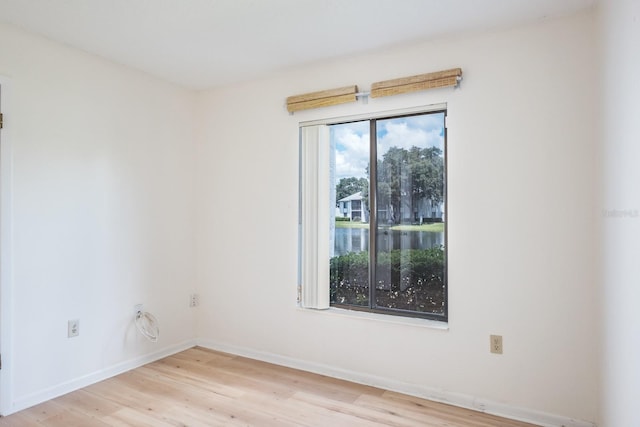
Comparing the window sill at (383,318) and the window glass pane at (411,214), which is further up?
the window glass pane at (411,214)

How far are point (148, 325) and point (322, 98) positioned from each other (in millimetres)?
2372

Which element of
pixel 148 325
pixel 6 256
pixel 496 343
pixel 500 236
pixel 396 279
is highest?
pixel 500 236

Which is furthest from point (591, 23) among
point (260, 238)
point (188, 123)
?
point (188, 123)

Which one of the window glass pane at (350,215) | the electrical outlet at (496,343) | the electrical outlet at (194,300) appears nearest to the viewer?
the electrical outlet at (496,343)

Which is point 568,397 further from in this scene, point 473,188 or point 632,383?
point 473,188

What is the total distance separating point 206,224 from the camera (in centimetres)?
364

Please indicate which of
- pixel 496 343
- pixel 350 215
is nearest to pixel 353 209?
pixel 350 215

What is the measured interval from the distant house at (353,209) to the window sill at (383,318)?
0.73 m

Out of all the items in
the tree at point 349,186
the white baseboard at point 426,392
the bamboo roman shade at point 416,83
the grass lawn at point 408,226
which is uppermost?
the bamboo roman shade at point 416,83

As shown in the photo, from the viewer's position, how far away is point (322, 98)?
9.82ft

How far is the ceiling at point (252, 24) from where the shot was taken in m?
2.16

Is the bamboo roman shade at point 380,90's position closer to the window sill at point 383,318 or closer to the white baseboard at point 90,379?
the window sill at point 383,318

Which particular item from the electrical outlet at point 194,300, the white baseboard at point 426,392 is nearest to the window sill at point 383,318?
the white baseboard at point 426,392

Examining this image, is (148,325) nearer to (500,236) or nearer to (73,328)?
(73,328)
